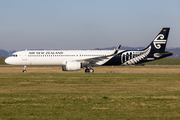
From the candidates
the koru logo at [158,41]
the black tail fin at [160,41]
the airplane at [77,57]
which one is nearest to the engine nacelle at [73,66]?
the airplane at [77,57]

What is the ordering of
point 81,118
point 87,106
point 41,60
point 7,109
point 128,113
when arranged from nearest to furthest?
point 81,118
point 128,113
point 7,109
point 87,106
point 41,60

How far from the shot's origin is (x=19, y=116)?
1021 centimetres

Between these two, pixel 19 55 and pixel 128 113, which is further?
pixel 19 55

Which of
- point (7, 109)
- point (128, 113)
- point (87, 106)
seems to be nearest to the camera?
point (128, 113)

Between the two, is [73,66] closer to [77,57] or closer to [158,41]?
[77,57]

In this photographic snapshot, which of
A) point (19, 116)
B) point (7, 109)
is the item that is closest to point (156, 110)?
point (19, 116)

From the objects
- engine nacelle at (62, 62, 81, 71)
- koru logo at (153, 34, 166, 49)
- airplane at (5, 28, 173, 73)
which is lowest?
engine nacelle at (62, 62, 81, 71)

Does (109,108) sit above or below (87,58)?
below

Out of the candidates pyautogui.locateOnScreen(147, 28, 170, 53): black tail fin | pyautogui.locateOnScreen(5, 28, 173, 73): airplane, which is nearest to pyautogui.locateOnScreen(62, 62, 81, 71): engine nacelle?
pyautogui.locateOnScreen(5, 28, 173, 73): airplane

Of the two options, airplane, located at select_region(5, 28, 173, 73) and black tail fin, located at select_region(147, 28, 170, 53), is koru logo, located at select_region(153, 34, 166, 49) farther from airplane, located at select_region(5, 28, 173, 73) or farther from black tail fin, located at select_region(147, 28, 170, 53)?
airplane, located at select_region(5, 28, 173, 73)

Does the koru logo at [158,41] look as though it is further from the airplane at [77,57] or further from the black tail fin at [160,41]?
the airplane at [77,57]

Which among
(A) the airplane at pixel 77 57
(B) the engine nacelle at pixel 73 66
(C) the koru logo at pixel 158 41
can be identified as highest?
(C) the koru logo at pixel 158 41

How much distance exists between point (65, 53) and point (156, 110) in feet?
108

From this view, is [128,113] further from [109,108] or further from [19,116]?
[19,116]
